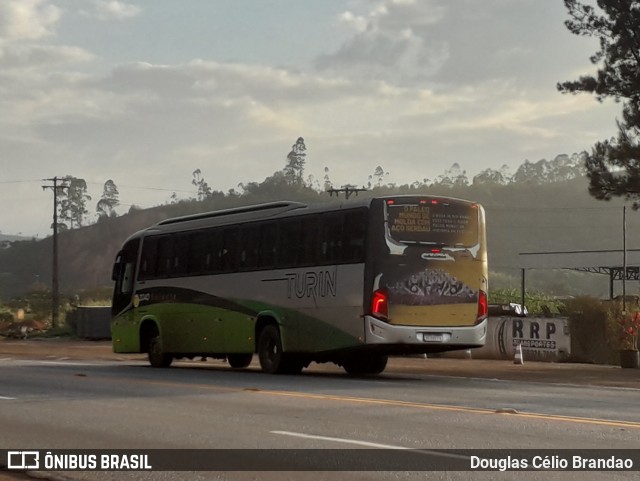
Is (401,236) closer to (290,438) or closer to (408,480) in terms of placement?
(290,438)

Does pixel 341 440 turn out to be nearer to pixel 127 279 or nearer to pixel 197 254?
pixel 197 254

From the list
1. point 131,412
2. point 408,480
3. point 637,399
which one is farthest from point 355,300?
point 408,480

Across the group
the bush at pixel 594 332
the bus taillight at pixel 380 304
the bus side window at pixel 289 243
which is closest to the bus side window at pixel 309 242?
the bus side window at pixel 289 243

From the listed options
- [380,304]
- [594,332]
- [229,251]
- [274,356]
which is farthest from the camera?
[594,332]

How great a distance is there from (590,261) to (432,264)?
5224 cm

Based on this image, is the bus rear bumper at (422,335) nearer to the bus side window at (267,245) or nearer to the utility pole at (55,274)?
the bus side window at (267,245)

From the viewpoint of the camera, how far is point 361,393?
63.7 ft

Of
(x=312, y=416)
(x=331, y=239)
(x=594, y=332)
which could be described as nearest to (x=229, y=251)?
(x=331, y=239)

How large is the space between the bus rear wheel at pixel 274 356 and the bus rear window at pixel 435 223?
12.7ft

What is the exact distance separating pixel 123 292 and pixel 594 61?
16.6 meters

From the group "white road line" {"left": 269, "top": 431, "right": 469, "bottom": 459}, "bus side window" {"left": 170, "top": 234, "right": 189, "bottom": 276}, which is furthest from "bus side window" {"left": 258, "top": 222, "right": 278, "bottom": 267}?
"white road line" {"left": 269, "top": 431, "right": 469, "bottom": 459}

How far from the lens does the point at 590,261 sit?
7412 cm

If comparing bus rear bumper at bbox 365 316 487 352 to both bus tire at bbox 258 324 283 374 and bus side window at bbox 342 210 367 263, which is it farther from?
bus tire at bbox 258 324 283 374

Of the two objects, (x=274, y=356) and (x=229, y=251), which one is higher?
(x=229, y=251)
